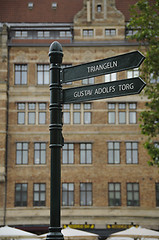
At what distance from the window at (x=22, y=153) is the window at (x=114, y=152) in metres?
5.93

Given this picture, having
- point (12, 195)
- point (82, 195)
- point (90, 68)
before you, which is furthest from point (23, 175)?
point (90, 68)

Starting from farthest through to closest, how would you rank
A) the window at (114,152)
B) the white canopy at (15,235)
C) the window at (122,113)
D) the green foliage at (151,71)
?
the window at (122,113) → the window at (114,152) → the white canopy at (15,235) → the green foliage at (151,71)

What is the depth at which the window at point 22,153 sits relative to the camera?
112ft

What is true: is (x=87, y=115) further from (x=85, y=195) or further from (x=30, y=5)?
(x=30, y=5)

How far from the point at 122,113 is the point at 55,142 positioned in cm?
2793

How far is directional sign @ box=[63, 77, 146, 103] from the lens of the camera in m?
6.39

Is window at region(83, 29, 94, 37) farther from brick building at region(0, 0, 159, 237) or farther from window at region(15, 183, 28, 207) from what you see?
window at region(15, 183, 28, 207)

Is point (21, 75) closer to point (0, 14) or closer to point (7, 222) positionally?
point (0, 14)

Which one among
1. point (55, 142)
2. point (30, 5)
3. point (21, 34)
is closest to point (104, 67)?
point (55, 142)

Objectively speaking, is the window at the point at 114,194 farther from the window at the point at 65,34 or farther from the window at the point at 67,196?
the window at the point at 65,34

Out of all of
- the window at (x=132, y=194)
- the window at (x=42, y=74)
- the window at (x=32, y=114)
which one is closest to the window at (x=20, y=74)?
the window at (x=42, y=74)

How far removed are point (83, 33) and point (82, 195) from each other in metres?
11.9

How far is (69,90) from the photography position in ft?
22.5

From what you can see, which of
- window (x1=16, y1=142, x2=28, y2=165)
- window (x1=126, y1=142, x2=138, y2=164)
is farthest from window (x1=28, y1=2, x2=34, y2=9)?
window (x1=126, y1=142, x2=138, y2=164)
